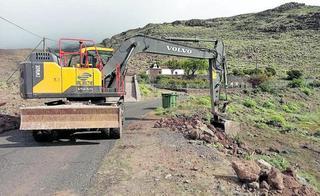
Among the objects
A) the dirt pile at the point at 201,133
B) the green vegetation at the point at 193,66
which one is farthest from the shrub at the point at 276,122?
the green vegetation at the point at 193,66

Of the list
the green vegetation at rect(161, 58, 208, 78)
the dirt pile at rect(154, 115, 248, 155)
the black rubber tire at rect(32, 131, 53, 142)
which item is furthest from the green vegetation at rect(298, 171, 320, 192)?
the green vegetation at rect(161, 58, 208, 78)

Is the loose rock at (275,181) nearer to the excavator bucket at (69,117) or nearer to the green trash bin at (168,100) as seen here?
the excavator bucket at (69,117)

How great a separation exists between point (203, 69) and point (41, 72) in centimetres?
7903

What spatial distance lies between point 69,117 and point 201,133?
5302 mm

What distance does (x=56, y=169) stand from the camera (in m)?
11.6

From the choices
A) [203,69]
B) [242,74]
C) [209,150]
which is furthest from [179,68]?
[209,150]

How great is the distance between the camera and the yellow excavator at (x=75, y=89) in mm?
14883

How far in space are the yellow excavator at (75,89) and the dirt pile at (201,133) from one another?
2.95 meters

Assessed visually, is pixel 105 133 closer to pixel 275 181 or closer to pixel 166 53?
pixel 166 53

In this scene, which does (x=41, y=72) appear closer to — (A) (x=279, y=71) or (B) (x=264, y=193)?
(B) (x=264, y=193)

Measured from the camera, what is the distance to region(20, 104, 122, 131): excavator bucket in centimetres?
1474

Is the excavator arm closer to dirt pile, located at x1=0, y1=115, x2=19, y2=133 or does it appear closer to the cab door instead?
the cab door

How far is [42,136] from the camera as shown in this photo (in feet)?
51.6

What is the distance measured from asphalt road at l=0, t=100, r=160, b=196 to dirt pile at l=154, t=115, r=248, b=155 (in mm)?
3309
